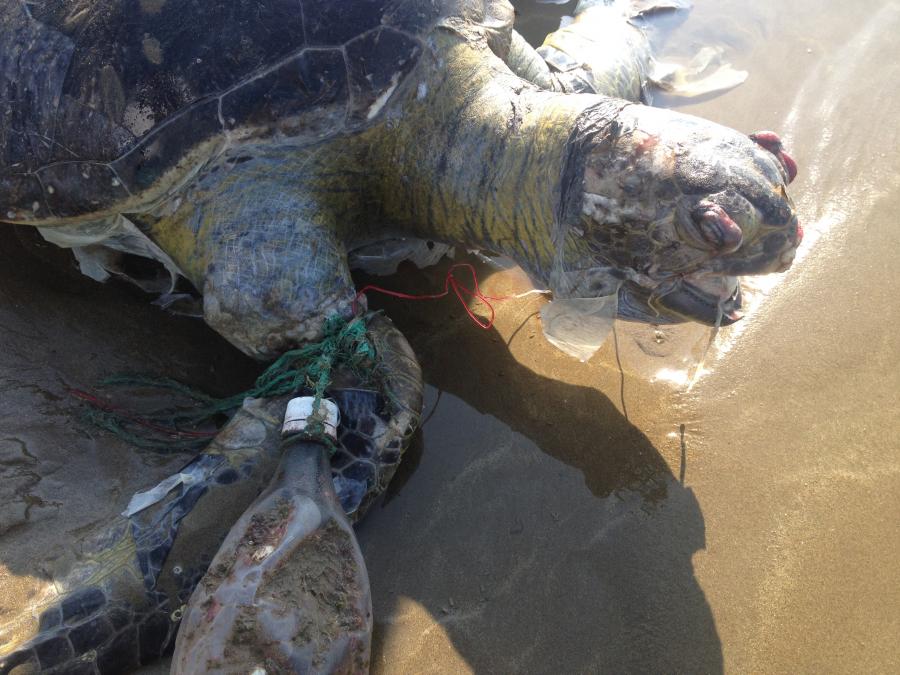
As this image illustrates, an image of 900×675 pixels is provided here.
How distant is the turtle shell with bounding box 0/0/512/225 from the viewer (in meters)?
1.97

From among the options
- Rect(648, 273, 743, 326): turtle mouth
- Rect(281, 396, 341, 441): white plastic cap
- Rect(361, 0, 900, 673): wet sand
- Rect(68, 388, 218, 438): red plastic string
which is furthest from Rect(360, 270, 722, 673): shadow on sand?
Rect(68, 388, 218, 438): red plastic string

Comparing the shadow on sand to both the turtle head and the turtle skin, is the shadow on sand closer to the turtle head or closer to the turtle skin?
the turtle skin

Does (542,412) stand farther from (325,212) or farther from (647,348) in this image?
(325,212)

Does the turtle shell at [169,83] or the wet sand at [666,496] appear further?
the turtle shell at [169,83]

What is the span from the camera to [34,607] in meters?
Answer: 1.67

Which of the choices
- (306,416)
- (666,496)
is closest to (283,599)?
(306,416)

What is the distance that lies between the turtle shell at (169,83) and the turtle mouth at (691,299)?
1.04m

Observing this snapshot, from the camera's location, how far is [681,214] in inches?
65.6

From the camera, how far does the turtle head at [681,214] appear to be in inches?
64.7

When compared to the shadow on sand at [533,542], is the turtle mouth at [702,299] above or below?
above

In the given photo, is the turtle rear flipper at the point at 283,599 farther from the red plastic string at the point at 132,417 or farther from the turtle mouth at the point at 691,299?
the turtle mouth at the point at 691,299

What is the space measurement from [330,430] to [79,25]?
1.54 m

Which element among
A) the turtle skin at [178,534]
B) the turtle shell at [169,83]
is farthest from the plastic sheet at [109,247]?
the turtle skin at [178,534]

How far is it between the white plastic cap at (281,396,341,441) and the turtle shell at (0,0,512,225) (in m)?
0.86
